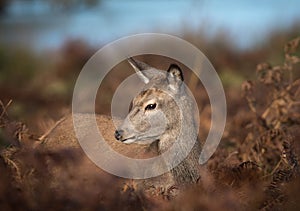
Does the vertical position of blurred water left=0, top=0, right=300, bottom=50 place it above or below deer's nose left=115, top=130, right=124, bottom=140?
above

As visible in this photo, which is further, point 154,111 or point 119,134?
point 154,111

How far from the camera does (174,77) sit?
5137 millimetres

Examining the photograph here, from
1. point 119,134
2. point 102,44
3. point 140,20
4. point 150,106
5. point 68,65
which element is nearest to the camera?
point 119,134

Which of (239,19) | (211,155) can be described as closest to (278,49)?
(239,19)

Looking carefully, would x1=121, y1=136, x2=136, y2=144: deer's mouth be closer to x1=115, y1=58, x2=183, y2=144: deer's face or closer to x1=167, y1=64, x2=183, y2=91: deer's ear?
x1=115, y1=58, x2=183, y2=144: deer's face

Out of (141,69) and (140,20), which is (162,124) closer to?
(141,69)

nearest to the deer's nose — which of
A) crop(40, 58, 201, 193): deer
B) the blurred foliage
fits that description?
crop(40, 58, 201, 193): deer

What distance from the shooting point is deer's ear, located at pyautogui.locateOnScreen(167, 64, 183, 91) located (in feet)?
16.8

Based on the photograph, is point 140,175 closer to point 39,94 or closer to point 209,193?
point 209,193

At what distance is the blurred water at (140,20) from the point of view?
1473 cm

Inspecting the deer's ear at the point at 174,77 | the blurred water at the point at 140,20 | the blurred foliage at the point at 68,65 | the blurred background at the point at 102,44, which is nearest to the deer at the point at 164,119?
the deer's ear at the point at 174,77

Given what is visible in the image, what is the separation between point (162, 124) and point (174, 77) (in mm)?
364

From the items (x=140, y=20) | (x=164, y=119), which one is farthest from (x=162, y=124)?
(x=140, y=20)

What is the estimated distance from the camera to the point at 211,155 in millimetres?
5508
